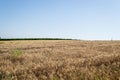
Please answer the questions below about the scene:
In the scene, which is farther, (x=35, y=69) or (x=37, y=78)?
(x=35, y=69)

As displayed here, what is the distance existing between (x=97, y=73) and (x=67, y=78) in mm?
779

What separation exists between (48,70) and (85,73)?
1.34m

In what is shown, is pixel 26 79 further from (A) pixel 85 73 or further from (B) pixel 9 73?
(A) pixel 85 73

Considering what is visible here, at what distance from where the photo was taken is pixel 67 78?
584 centimetres

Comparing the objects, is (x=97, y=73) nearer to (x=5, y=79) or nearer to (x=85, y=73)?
(x=85, y=73)

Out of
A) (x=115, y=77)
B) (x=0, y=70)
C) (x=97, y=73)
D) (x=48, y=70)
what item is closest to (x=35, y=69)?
(x=48, y=70)

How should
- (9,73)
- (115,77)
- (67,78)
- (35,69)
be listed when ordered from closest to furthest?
1. (115,77)
2. (67,78)
3. (9,73)
4. (35,69)

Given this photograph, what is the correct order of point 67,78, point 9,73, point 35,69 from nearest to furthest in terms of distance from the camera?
point 67,78
point 9,73
point 35,69

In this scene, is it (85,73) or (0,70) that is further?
(0,70)

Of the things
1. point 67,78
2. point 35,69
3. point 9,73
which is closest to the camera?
point 67,78

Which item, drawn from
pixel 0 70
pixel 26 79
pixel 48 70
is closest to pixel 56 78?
pixel 26 79

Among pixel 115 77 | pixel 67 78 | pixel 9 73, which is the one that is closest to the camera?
pixel 115 77

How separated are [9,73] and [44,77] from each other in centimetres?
133

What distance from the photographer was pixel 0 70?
7.39m
